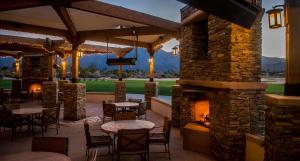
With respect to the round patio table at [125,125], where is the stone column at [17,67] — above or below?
above

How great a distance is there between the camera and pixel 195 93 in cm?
735

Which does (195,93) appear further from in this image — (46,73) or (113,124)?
(46,73)

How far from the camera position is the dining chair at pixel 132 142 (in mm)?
5102

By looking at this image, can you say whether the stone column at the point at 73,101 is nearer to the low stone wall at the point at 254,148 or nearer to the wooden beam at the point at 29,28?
the wooden beam at the point at 29,28

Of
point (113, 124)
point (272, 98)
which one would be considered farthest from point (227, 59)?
point (113, 124)

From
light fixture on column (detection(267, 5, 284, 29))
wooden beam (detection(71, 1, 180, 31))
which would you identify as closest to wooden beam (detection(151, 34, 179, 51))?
wooden beam (detection(71, 1, 180, 31))

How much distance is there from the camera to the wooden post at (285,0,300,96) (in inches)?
149

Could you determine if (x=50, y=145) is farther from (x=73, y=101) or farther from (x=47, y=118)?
(x=73, y=101)

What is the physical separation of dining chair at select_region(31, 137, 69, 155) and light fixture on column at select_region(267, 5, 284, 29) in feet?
12.6

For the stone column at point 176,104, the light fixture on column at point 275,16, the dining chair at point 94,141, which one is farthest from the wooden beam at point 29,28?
the light fixture on column at point 275,16

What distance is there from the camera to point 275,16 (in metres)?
3.98

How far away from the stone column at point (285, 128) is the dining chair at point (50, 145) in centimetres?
329

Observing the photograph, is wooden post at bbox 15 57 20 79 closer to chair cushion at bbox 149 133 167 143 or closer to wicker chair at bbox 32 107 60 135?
wicker chair at bbox 32 107 60 135

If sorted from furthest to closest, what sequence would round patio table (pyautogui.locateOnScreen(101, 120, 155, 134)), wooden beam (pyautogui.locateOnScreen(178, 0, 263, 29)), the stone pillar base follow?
the stone pillar base → round patio table (pyautogui.locateOnScreen(101, 120, 155, 134)) → wooden beam (pyautogui.locateOnScreen(178, 0, 263, 29))
